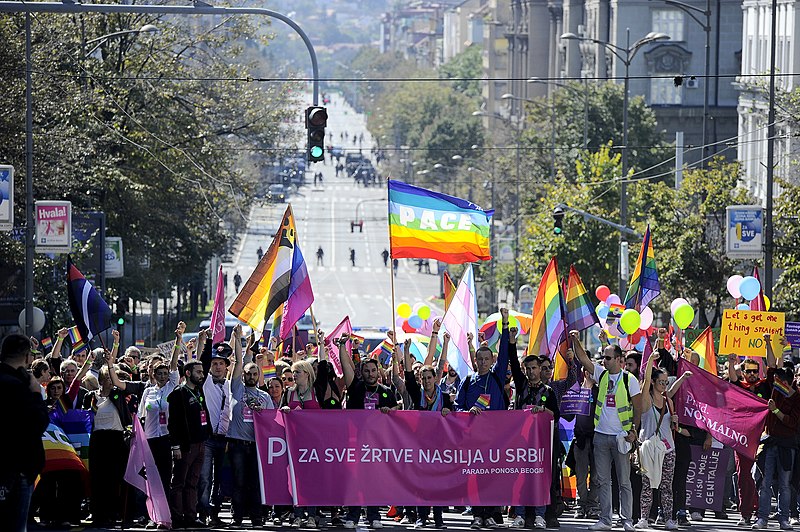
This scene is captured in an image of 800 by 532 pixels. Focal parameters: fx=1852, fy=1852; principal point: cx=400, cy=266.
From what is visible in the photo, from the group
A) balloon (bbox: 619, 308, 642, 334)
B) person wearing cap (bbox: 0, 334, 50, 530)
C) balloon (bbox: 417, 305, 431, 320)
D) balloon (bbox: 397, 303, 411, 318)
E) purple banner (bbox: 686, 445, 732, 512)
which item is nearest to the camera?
person wearing cap (bbox: 0, 334, 50, 530)

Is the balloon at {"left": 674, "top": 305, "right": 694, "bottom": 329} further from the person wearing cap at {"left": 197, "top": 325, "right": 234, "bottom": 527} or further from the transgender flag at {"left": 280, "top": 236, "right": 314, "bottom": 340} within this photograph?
the person wearing cap at {"left": 197, "top": 325, "right": 234, "bottom": 527}

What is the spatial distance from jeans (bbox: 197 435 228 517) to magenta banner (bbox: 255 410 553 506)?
0.40m

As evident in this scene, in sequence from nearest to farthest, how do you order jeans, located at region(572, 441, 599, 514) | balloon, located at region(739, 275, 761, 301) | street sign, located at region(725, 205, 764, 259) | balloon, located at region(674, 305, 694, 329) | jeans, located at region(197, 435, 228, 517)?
jeans, located at region(197, 435, 228, 517) < jeans, located at region(572, 441, 599, 514) < balloon, located at region(674, 305, 694, 329) < balloon, located at region(739, 275, 761, 301) < street sign, located at region(725, 205, 764, 259)

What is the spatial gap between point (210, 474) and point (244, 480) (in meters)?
0.34

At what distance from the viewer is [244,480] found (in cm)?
1683

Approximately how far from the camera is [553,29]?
399 ft

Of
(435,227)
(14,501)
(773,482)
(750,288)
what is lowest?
(773,482)

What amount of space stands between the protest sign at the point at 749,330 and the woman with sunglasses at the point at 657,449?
4.37m

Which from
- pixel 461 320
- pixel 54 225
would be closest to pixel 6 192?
pixel 54 225

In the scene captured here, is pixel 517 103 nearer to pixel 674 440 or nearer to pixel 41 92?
pixel 41 92

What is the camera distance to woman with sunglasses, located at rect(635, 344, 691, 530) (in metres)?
17.2

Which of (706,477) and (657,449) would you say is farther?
(706,477)

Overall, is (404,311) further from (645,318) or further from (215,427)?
(215,427)

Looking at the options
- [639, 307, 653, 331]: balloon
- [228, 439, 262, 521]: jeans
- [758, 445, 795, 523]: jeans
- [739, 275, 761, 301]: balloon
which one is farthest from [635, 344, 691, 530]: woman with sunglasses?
[739, 275, 761, 301]: balloon
